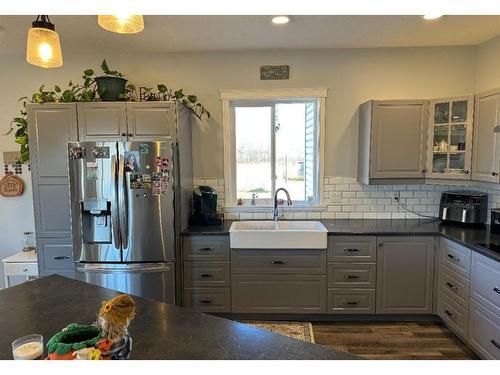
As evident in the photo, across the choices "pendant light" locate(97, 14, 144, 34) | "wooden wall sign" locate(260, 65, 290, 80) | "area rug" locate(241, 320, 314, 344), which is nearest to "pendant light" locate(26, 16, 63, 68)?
"pendant light" locate(97, 14, 144, 34)

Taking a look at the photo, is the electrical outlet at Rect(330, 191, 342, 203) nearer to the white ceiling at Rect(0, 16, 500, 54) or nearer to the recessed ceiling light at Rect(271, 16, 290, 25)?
the white ceiling at Rect(0, 16, 500, 54)

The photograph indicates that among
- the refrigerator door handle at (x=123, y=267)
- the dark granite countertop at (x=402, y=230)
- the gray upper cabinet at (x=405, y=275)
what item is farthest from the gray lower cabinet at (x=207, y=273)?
the gray upper cabinet at (x=405, y=275)

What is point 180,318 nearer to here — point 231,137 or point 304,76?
point 231,137

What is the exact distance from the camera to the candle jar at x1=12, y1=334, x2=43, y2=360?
1046 mm

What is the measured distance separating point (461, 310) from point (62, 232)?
3486mm

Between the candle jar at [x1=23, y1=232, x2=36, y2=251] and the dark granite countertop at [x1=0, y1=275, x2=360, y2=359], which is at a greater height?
the dark granite countertop at [x1=0, y1=275, x2=360, y2=359]

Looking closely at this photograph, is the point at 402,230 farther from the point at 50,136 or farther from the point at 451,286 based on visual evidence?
the point at 50,136

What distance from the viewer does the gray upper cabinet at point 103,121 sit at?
2.93 m

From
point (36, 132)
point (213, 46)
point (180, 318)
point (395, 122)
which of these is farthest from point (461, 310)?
point (36, 132)

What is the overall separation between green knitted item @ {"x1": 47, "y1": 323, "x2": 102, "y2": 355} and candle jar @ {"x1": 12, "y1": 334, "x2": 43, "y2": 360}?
0.55 ft

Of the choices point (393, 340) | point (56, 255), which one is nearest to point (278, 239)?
point (393, 340)

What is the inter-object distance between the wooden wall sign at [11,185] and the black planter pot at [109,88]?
60.0 inches

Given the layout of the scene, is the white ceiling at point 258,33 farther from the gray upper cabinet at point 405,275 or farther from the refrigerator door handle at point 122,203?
the gray upper cabinet at point 405,275

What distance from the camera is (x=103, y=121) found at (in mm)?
2939
